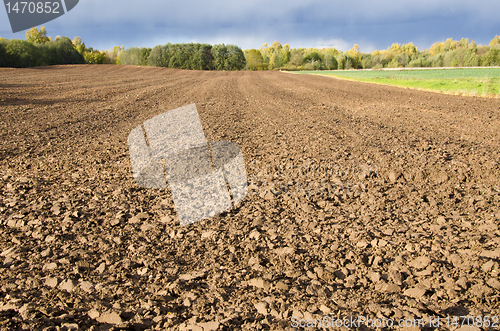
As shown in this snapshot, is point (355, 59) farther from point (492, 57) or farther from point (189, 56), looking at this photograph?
point (189, 56)

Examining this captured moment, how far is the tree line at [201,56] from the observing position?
49.2 meters

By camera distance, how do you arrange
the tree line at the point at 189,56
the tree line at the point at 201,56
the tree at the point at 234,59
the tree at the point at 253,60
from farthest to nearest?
1. the tree at the point at 253,60
2. the tree at the point at 234,59
3. the tree line at the point at 189,56
4. the tree line at the point at 201,56

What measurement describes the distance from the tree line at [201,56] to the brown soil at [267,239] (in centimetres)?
5471

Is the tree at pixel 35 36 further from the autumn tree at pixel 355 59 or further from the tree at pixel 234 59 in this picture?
the autumn tree at pixel 355 59

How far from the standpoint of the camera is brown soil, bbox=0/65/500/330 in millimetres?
2297

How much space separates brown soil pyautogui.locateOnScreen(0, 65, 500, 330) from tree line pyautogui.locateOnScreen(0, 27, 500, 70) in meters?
54.7

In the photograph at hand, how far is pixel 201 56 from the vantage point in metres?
64.2

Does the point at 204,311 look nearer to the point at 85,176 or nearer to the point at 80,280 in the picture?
the point at 80,280

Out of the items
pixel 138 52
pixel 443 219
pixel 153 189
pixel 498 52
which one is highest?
pixel 138 52

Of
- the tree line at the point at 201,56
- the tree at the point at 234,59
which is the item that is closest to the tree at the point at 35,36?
the tree line at the point at 201,56

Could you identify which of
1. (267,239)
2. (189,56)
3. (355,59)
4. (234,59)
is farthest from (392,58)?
(267,239)

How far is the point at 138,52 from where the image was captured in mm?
65562

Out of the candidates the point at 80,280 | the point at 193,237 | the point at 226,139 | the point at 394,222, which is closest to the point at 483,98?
the point at 226,139

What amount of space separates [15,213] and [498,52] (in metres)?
75.4
